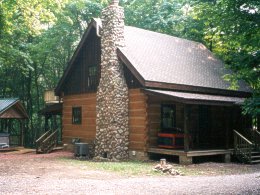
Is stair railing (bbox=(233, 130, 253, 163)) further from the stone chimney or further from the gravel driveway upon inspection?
the stone chimney

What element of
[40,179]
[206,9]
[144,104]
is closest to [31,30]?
[144,104]

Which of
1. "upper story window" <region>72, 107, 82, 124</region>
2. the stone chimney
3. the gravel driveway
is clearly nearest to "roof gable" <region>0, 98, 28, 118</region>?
"upper story window" <region>72, 107, 82, 124</region>

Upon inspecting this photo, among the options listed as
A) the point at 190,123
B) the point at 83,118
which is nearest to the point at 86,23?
the point at 83,118

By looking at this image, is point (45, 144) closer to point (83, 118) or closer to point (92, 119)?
point (83, 118)

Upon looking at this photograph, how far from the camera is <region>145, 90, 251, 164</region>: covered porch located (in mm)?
17047

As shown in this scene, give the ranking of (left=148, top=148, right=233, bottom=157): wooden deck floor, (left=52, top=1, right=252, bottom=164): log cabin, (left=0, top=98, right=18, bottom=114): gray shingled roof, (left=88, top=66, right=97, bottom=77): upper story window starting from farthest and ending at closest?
(left=0, top=98, right=18, bottom=114): gray shingled roof
(left=88, top=66, right=97, bottom=77): upper story window
(left=52, top=1, right=252, bottom=164): log cabin
(left=148, top=148, right=233, bottom=157): wooden deck floor

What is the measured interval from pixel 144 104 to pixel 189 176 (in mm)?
6129

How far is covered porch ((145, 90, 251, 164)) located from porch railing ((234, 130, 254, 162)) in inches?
18.0

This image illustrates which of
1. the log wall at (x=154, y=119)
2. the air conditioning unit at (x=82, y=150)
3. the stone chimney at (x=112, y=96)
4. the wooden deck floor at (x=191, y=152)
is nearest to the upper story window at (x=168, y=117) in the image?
the log wall at (x=154, y=119)

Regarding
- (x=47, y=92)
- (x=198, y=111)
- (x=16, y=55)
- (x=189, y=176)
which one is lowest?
(x=189, y=176)

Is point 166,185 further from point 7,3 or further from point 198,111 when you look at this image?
point 7,3

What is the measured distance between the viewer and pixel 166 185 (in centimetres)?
1103

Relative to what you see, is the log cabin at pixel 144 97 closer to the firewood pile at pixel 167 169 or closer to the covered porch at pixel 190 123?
the covered porch at pixel 190 123

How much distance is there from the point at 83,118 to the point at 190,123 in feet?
23.4
